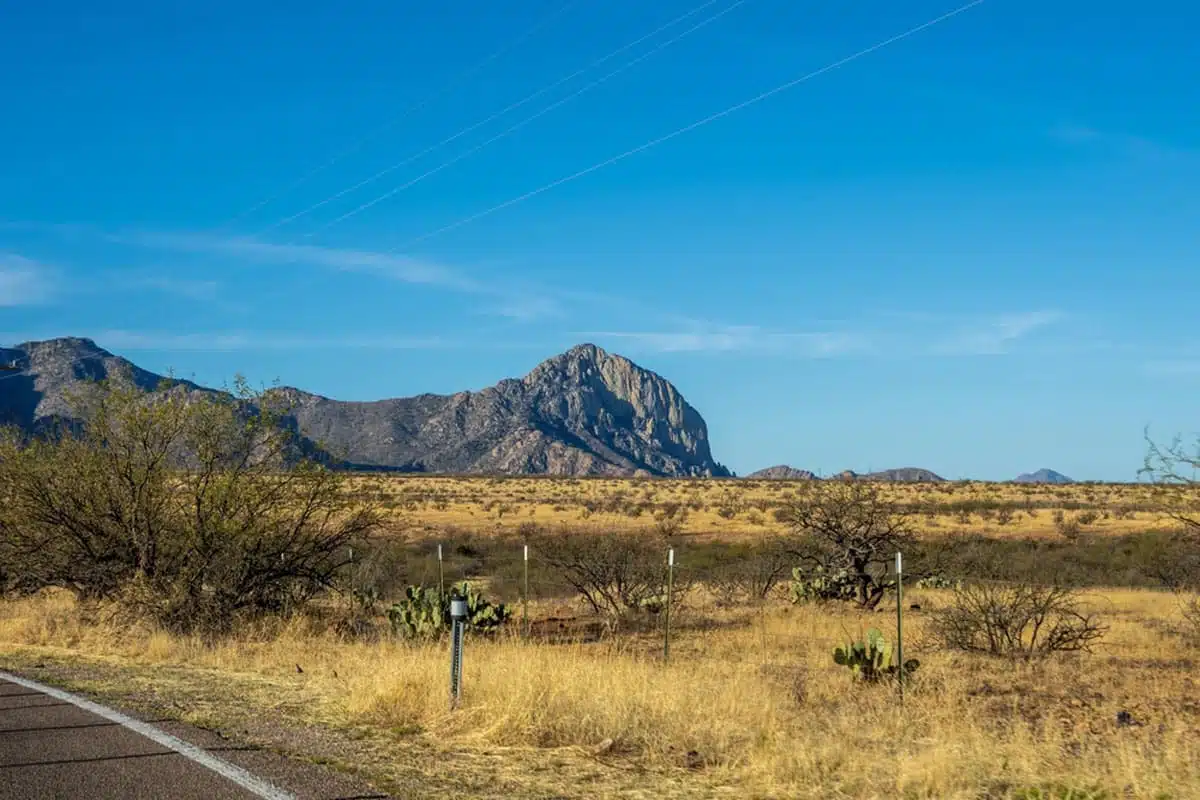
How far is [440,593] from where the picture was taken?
19250mm

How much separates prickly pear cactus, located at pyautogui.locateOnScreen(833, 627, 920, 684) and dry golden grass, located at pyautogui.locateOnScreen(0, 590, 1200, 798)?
1.06 ft

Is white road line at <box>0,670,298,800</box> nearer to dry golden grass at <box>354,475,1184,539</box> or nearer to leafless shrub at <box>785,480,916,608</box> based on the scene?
leafless shrub at <box>785,480,916,608</box>

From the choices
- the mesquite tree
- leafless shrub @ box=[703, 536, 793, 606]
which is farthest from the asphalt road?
leafless shrub @ box=[703, 536, 793, 606]

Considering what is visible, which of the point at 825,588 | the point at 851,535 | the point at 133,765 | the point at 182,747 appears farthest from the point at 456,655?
the point at 851,535

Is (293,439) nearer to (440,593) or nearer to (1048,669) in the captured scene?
(440,593)

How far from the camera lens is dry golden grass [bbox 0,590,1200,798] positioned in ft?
26.0

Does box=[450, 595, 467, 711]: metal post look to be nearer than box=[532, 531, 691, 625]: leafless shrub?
Yes

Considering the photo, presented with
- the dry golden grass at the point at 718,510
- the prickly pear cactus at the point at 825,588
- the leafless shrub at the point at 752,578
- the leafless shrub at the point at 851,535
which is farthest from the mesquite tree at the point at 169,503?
the dry golden grass at the point at 718,510

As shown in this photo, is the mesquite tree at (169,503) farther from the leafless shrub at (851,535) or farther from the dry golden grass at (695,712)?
the leafless shrub at (851,535)

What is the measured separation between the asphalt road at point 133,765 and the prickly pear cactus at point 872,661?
8.08 m

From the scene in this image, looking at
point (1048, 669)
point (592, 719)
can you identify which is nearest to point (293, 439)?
point (592, 719)

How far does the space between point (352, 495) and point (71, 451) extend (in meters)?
4.44

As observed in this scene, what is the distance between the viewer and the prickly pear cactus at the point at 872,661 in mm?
13812

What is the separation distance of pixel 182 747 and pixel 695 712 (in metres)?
4.26
